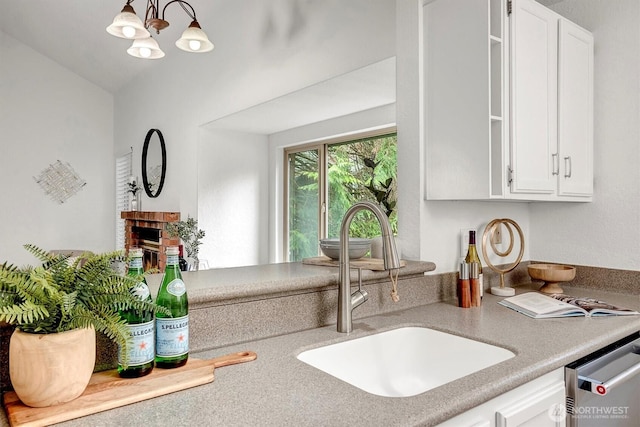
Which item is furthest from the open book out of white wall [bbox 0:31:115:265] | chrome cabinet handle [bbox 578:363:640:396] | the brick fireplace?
white wall [bbox 0:31:115:265]

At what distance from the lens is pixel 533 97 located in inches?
67.9

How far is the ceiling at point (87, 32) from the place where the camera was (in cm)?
372

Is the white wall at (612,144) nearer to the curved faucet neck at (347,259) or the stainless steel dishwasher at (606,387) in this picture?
the stainless steel dishwasher at (606,387)

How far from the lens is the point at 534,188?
5.64 ft

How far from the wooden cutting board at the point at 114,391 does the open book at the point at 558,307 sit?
107cm

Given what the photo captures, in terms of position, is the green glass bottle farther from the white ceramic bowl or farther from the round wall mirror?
the round wall mirror

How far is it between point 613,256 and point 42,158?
19.1 feet

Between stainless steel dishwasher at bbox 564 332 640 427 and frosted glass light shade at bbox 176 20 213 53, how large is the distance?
7.13ft

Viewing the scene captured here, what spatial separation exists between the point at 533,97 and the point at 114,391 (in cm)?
169

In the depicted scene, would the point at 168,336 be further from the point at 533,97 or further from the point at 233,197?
the point at 233,197

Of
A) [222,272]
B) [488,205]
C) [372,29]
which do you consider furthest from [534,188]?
[222,272]

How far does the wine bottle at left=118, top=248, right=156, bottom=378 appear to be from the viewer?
0.94m

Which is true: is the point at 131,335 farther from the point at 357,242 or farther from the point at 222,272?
the point at 357,242

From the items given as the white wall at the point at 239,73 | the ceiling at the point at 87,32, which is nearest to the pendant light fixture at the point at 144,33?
the white wall at the point at 239,73
